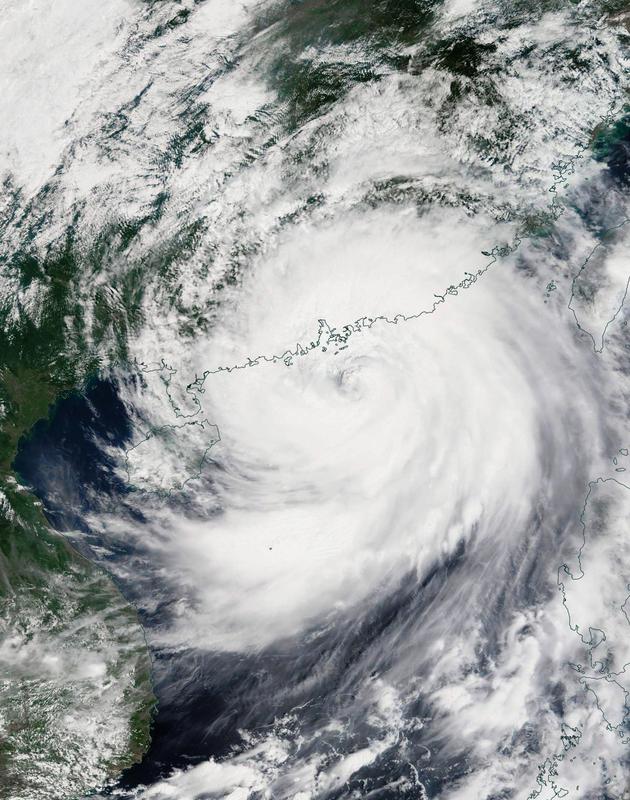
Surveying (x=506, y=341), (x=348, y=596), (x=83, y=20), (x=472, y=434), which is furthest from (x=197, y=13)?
(x=348, y=596)

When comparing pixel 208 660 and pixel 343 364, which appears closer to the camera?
pixel 343 364

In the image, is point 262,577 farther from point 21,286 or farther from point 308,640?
point 21,286

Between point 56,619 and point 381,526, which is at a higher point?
point 56,619

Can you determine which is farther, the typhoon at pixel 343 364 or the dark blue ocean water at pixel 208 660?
the dark blue ocean water at pixel 208 660

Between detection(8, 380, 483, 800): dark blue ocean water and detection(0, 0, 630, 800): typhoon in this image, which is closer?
detection(0, 0, 630, 800): typhoon

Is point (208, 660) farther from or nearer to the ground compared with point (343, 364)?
nearer to the ground

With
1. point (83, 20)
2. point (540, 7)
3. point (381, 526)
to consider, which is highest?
point (83, 20)

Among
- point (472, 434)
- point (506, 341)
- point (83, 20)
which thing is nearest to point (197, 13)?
point (83, 20)
